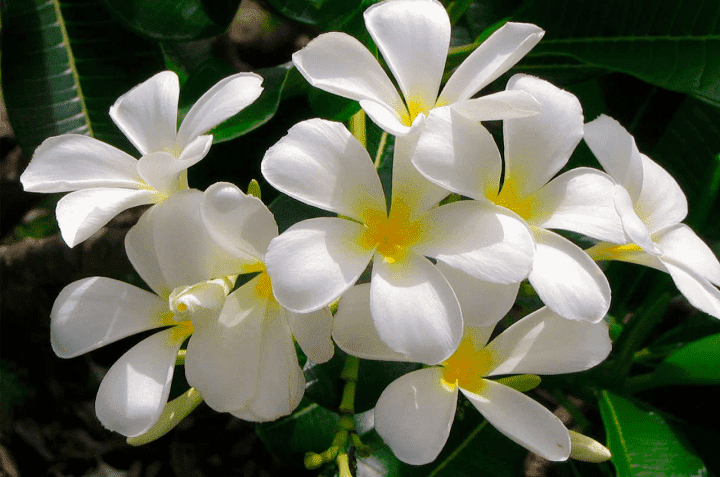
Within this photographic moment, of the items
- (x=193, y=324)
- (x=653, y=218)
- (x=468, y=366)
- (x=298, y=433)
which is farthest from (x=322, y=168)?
(x=298, y=433)

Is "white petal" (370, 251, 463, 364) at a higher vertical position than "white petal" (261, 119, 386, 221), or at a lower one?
lower

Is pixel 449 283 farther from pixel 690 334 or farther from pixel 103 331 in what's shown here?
pixel 690 334

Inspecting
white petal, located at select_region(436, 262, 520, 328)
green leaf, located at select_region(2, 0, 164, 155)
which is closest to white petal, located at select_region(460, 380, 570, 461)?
white petal, located at select_region(436, 262, 520, 328)

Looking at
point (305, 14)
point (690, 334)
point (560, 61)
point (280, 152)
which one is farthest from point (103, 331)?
point (690, 334)

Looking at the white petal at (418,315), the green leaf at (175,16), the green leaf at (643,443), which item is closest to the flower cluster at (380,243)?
the white petal at (418,315)

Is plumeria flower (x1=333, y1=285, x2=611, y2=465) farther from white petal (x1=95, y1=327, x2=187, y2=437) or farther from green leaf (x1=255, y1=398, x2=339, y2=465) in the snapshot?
green leaf (x1=255, y1=398, x2=339, y2=465)
